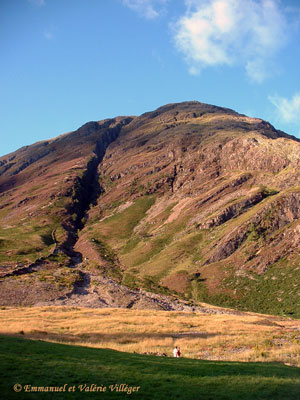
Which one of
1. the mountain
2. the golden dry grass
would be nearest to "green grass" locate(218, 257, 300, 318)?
the mountain

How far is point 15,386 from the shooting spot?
14328 mm

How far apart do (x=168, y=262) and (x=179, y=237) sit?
20.0 meters

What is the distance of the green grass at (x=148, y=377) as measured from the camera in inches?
590

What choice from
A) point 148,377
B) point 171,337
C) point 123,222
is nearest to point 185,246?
point 123,222

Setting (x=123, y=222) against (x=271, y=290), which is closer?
(x=271, y=290)

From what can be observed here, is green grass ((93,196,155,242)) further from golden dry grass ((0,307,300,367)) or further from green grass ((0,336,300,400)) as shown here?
green grass ((0,336,300,400))

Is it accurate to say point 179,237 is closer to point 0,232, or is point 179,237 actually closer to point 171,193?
point 171,193

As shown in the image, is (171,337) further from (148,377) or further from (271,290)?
(271,290)

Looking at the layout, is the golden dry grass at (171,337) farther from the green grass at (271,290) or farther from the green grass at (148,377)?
the green grass at (271,290)

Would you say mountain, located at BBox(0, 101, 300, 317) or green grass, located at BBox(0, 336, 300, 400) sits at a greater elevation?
mountain, located at BBox(0, 101, 300, 317)

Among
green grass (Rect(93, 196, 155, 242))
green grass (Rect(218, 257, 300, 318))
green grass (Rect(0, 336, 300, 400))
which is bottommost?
green grass (Rect(0, 336, 300, 400))

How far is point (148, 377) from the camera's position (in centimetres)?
1734

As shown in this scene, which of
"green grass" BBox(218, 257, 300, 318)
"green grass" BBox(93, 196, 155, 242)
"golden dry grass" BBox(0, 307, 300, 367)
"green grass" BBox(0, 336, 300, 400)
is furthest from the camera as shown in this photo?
"green grass" BBox(93, 196, 155, 242)

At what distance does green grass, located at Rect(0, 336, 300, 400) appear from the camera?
1498 cm
